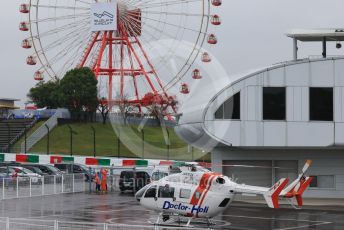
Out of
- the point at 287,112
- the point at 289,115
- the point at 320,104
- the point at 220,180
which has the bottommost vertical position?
the point at 220,180

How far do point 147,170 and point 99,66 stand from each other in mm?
52577

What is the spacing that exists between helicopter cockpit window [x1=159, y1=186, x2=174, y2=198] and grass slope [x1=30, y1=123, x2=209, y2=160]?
46124 mm

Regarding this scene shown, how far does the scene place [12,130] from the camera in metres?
95.5

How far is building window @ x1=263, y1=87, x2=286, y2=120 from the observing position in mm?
36844

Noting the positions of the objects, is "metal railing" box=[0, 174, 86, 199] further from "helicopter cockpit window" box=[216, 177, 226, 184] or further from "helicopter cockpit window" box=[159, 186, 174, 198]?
"helicopter cockpit window" box=[216, 177, 226, 184]

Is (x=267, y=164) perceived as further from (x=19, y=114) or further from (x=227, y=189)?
(x=19, y=114)

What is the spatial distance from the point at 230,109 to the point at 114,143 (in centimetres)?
5686

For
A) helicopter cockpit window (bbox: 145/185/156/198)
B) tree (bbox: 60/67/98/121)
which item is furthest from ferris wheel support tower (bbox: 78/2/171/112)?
helicopter cockpit window (bbox: 145/185/156/198)

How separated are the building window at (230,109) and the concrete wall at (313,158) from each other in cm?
227

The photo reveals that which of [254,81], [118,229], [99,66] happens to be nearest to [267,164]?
[254,81]

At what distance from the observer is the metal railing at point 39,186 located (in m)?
39.2

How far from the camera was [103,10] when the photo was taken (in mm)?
83250

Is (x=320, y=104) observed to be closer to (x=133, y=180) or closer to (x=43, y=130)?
(x=133, y=180)

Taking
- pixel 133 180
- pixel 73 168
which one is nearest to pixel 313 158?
pixel 133 180
